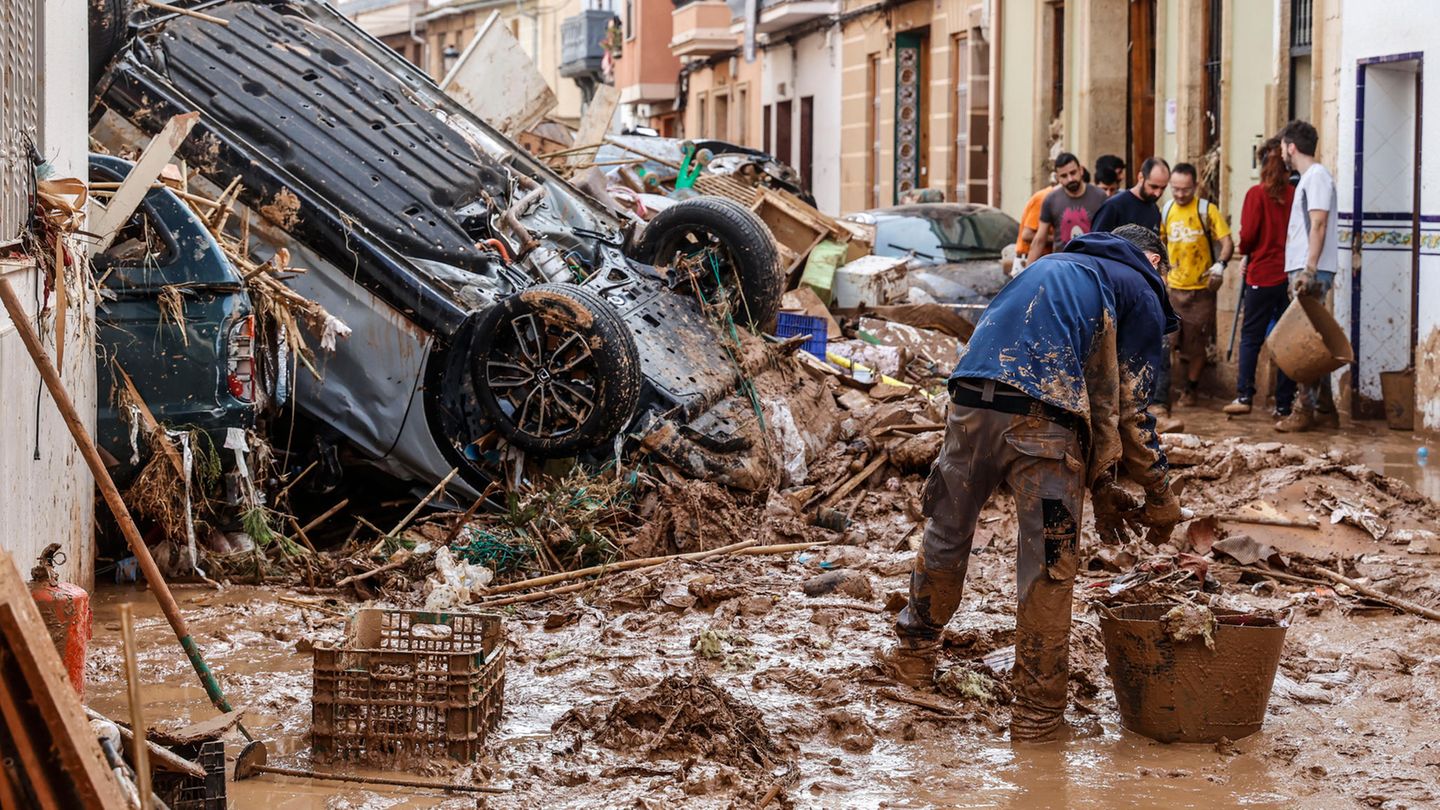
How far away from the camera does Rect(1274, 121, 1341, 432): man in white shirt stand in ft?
38.7

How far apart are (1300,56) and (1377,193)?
219cm

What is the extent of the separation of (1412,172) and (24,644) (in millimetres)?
11706

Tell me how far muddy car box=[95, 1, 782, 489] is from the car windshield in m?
6.80

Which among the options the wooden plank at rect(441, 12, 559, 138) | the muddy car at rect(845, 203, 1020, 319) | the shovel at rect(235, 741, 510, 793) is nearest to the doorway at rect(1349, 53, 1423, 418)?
the muddy car at rect(845, 203, 1020, 319)

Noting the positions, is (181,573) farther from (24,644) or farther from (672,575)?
(24,644)

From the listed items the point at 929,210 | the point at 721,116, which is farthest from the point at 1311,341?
the point at 721,116

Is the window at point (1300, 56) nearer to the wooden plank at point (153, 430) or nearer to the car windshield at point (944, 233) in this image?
the car windshield at point (944, 233)

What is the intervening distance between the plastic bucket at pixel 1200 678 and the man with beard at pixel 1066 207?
7549 millimetres

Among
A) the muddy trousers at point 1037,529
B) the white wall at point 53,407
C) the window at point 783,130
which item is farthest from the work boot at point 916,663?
the window at point 783,130

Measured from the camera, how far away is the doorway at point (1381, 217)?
40.9 ft

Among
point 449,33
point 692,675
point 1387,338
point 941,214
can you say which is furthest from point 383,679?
point 449,33

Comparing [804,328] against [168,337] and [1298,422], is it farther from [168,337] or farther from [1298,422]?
[168,337]

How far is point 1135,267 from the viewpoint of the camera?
5.71 meters

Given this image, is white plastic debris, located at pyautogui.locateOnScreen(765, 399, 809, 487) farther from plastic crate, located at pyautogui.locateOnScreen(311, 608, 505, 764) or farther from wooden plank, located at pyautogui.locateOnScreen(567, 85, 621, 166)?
wooden plank, located at pyautogui.locateOnScreen(567, 85, 621, 166)
